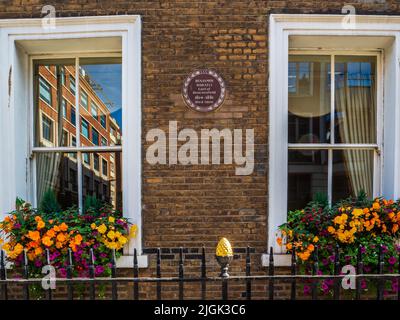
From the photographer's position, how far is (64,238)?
13.8ft

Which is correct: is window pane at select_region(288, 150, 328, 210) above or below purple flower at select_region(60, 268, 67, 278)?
above

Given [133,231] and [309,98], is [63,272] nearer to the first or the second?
[133,231]

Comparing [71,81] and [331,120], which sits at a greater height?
[71,81]

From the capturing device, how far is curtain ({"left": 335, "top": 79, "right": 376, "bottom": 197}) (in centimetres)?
486

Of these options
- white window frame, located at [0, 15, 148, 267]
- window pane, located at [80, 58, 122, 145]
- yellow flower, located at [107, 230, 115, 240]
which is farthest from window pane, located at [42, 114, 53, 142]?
yellow flower, located at [107, 230, 115, 240]

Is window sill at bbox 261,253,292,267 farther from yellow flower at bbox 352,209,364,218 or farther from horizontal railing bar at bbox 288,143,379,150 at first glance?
horizontal railing bar at bbox 288,143,379,150

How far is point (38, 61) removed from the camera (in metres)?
5.00

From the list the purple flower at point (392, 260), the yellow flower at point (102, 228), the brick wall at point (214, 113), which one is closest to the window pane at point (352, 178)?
the purple flower at point (392, 260)

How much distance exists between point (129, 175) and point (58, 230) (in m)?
0.95

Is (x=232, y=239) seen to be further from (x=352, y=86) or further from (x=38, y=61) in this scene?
(x=38, y=61)

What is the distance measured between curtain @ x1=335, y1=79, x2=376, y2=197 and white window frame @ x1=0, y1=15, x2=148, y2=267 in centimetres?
247

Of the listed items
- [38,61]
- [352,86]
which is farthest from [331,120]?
[38,61]

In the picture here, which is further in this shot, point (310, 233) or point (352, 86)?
point (352, 86)

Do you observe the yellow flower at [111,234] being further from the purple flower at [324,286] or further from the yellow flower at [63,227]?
the purple flower at [324,286]
